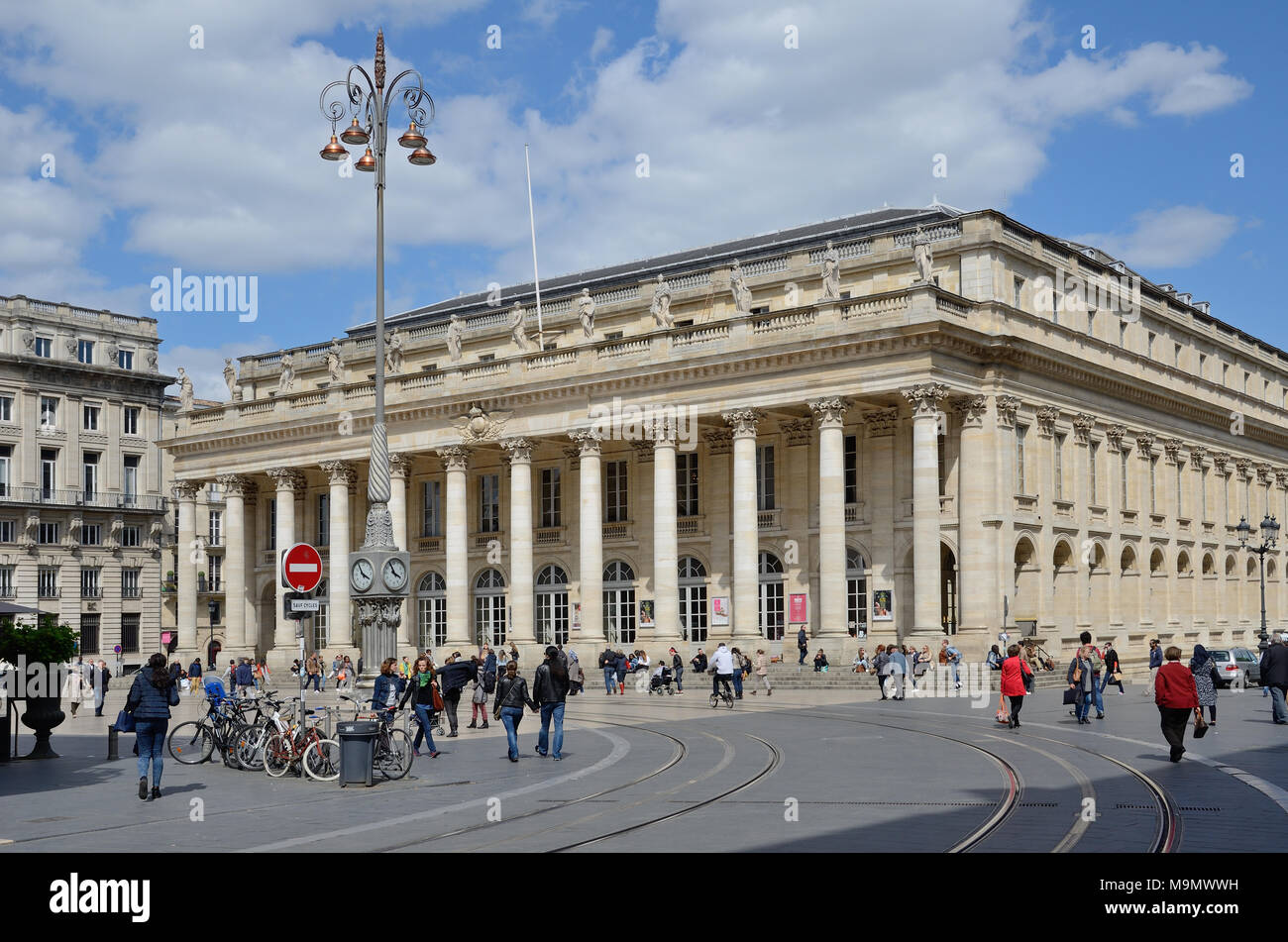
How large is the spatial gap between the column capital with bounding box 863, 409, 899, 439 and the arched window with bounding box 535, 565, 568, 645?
14740 mm

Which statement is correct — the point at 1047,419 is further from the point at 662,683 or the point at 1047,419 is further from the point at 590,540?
the point at 590,540

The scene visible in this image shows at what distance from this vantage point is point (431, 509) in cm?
6128

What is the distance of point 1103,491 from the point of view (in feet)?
166

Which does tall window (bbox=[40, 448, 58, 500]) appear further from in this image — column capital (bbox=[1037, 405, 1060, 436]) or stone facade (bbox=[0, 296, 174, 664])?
column capital (bbox=[1037, 405, 1060, 436])

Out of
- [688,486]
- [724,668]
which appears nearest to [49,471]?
[688,486]

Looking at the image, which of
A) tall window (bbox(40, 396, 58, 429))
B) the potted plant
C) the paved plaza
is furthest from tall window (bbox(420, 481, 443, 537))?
the potted plant

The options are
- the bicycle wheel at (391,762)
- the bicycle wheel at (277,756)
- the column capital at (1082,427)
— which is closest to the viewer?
the bicycle wheel at (391,762)

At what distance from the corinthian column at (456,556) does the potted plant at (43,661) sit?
32.0 meters

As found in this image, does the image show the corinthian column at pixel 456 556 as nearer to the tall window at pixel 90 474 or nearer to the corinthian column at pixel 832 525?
the corinthian column at pixel 832 525

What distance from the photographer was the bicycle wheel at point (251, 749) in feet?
66.2

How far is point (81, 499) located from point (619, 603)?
37.9 metres

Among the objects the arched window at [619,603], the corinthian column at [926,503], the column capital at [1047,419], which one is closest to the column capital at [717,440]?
the arched window at [619,603]
